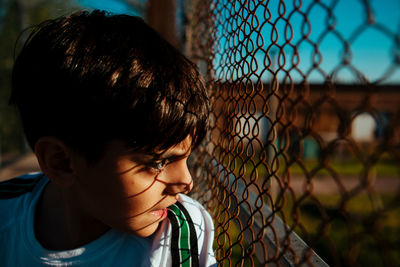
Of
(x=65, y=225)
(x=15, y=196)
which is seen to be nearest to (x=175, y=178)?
(x=65, y=225)

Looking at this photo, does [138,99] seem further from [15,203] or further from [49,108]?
[15,203]

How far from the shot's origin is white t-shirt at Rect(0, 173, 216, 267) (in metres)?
1.02

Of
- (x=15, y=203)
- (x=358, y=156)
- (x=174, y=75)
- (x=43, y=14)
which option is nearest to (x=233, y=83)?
(x=174, y=75)

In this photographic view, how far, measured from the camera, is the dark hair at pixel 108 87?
86 centimetres

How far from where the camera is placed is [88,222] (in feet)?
3.66

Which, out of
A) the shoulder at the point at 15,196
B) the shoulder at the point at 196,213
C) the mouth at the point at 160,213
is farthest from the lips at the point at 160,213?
the shoulder at the point at 15,196

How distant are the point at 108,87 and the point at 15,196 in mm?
719

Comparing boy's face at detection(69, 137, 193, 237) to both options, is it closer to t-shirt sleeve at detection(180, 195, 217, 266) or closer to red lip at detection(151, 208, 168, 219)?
red lip at detection(151, 208, 168, 219)

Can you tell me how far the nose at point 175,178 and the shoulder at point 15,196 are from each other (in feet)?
2.09

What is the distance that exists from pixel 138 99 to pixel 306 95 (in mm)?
464

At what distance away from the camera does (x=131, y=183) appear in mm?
861

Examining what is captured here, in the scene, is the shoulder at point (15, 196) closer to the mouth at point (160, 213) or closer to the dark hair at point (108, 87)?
the dark hair at point (108, 87)

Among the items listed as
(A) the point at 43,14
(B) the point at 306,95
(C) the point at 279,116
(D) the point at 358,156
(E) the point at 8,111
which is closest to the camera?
(D) the point at 358,156

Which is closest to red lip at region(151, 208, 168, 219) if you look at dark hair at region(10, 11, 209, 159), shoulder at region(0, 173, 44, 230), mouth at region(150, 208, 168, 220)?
mouth at region(150, 208, 168, 220)
